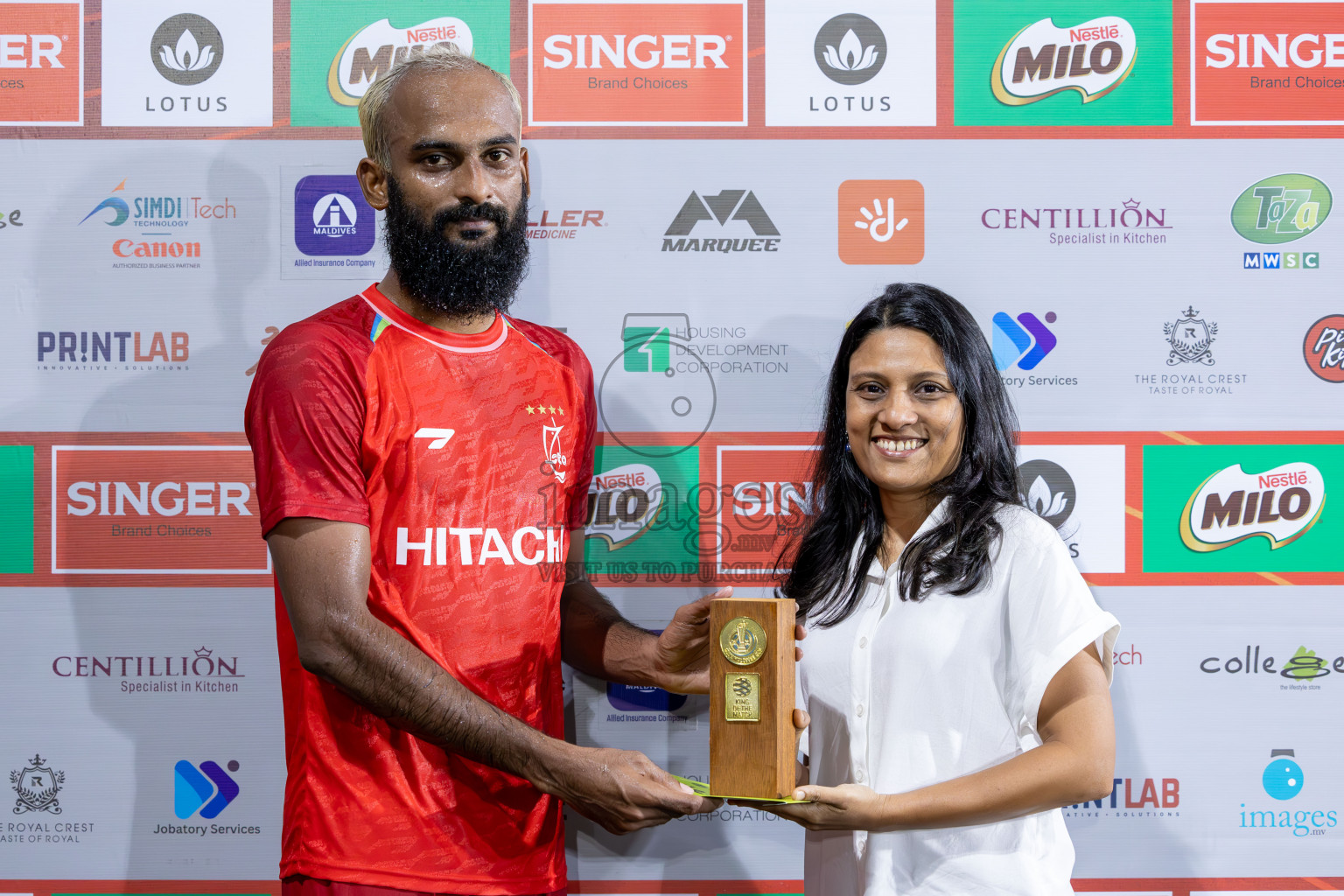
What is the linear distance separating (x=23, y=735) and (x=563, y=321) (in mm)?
1762

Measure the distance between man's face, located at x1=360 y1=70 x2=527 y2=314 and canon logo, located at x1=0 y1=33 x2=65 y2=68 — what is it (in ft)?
3.98

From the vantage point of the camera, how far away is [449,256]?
6.23 ft

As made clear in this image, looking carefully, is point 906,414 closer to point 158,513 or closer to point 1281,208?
point 1281,208

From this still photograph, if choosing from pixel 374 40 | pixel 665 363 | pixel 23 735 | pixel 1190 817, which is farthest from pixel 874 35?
pixel 23 735

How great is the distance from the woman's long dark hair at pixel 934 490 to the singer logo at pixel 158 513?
1.46m

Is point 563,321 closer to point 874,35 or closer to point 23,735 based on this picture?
point 874,35

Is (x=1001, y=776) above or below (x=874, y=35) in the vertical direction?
below

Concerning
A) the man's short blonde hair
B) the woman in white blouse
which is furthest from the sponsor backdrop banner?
the woman in white blouse

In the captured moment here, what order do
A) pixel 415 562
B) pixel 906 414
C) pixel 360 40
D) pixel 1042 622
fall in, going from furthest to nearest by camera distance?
1. pixel 360 40
2. pixel 415 562
3. pixel 906 414
4. pixel 1042 622

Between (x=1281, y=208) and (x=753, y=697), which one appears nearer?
(x=753, y=697)

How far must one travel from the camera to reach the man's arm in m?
1.73

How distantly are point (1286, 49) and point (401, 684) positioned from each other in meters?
2.67

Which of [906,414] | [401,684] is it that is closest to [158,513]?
[401,684]

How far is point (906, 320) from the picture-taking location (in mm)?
1765
